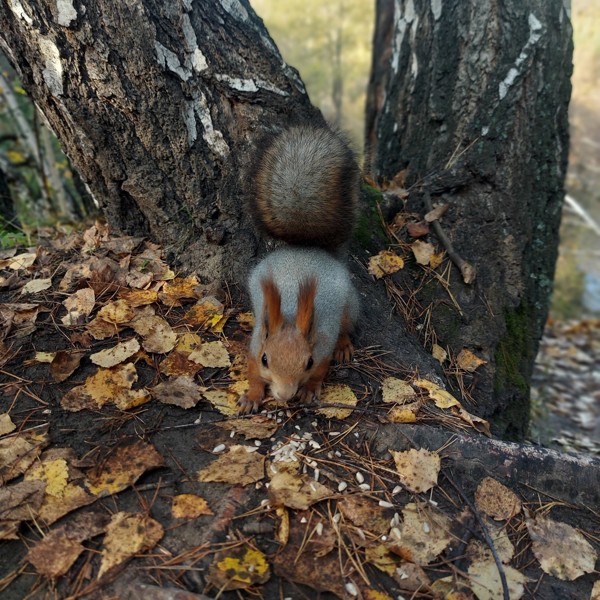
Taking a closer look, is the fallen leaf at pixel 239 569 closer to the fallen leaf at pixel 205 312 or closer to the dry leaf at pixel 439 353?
the fallen leaf at pixel 205 312

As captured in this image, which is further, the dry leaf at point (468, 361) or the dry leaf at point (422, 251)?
the dry leaf at point (422, 251)

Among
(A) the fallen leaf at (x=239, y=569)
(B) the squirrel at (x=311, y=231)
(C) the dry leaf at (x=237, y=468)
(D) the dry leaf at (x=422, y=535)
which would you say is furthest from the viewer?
(B) the squirrel at (x=311, y=231)

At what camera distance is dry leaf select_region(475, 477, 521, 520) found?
5.15 ft

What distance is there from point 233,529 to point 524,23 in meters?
2.52

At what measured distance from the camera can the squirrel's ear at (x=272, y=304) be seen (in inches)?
72.5

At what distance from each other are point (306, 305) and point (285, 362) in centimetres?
21

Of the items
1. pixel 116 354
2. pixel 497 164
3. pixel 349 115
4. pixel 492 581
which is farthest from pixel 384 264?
pixel 349 115

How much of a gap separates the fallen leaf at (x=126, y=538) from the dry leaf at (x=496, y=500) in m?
0.94

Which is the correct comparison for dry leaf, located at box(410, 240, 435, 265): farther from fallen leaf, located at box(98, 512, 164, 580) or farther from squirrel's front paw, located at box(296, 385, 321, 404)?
fallen leaf, located at box(98, 512, 164, 580)

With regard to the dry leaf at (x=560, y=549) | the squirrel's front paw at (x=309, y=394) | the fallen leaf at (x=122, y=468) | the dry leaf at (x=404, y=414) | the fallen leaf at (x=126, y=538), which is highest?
the fallen leaf at (x=122, y=468)

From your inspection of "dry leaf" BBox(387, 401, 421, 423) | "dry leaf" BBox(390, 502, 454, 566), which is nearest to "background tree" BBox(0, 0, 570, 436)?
"dry leaf" BBox(387, 401, 421, 423)

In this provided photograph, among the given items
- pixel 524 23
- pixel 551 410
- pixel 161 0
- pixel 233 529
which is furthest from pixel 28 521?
pixel 551 410

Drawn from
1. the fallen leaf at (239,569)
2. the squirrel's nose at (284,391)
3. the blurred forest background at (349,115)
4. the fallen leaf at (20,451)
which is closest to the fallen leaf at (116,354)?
the fallen leaf at (20,451)

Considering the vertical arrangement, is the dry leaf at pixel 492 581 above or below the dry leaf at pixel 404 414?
below
